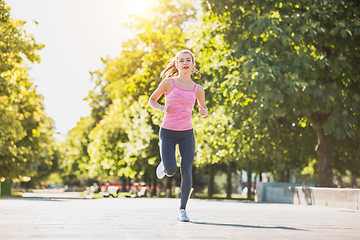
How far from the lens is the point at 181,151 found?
320 inches

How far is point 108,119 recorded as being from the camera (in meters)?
49.0

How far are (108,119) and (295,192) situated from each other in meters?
28.9

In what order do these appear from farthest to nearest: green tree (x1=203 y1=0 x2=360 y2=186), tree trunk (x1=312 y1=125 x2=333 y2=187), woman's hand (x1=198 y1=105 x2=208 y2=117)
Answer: tree trunk (x1=312 y1=125 x2=333 y2=187) < green tree (x1=203 y1=0 x2=360 y2=186) < woman's hand (x1=198 y1=105 x2=208 y2=117)

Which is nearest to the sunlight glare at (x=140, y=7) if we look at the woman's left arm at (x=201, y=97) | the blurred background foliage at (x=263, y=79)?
the blurred background foliage at (x=263, y=79)

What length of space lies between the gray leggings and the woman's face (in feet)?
2.59

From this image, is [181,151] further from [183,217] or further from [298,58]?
[298,58]

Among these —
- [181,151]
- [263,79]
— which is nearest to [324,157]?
[263,79]

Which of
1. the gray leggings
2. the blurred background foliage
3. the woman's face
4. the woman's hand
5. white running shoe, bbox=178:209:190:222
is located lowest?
white running shoe, bbox=178:209:190:222

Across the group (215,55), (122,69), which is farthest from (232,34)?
(122,69)

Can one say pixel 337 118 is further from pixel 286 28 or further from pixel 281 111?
pixel 286 28

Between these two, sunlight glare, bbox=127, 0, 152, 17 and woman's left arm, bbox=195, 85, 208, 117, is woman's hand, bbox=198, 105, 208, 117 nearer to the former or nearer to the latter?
woman's left arm, bbox=195, 85, 208, 117

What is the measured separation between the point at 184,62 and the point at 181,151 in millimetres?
1137

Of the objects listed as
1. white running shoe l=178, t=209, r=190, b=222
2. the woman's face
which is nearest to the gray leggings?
white running shoe l=178, t=209, r=190, b=222

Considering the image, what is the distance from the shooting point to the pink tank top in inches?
315
